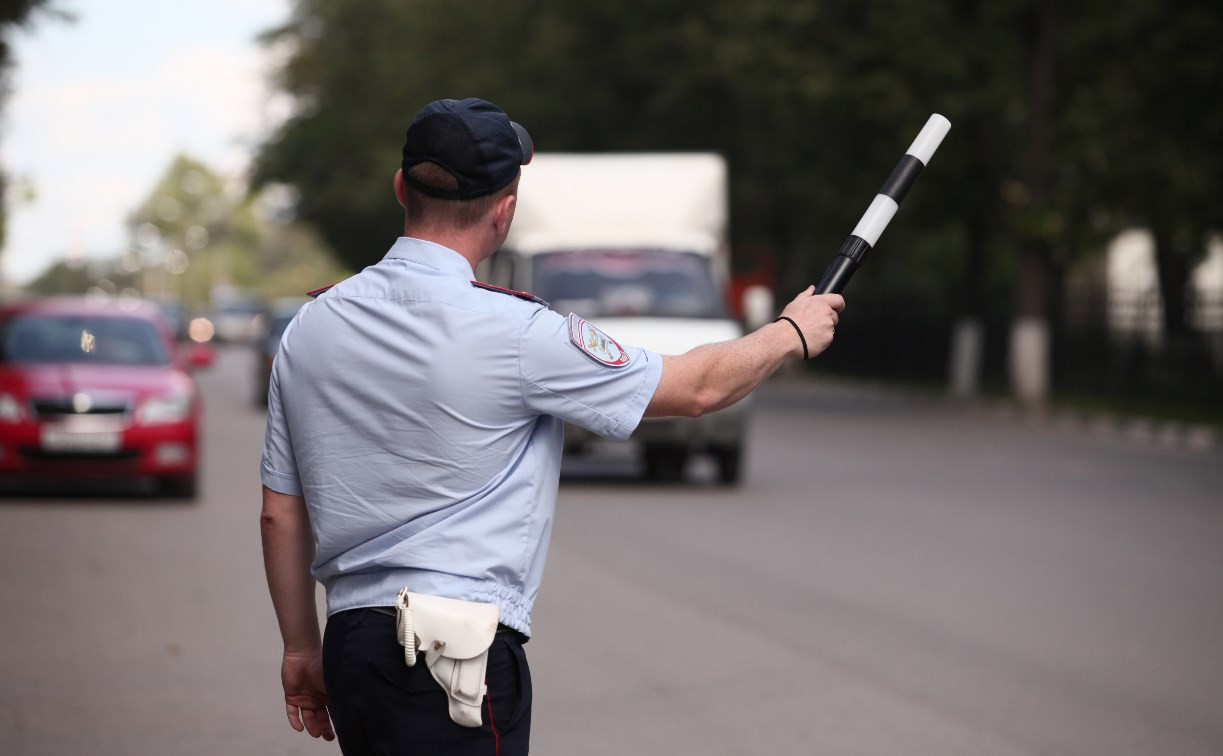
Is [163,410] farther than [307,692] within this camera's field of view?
Yes

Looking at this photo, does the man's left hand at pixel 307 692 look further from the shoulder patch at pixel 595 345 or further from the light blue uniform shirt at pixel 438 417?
the shoulder patch at pixel 595 345

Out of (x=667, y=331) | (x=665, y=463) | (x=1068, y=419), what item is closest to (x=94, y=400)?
(x=667, y=331)

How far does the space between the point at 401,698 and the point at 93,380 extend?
1194cm

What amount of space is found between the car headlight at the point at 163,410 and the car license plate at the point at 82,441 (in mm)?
252

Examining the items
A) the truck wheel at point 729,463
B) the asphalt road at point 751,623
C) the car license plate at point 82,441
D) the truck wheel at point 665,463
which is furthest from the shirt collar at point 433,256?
the truck wheel at point 665,463

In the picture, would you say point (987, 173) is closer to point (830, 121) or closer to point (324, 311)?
point (830, 121)

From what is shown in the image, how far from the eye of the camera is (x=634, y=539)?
12320 mm

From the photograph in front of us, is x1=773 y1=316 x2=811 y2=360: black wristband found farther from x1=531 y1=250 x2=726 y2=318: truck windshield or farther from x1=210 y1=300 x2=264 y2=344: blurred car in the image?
x1=210 y1=300 x2=264 y2=344: blurred car

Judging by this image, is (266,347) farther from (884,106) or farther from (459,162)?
(459,162)

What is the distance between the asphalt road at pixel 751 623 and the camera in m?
6.51

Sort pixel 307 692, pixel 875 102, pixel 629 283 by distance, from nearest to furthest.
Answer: pixel 307 692
pixel 629 283
pixel 875 102

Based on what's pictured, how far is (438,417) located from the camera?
2.89 meters

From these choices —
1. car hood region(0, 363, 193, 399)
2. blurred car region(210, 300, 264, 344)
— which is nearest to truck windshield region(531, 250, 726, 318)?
car hood region(0, 363, 193, 399)

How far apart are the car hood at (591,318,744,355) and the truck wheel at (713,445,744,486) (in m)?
0.98
